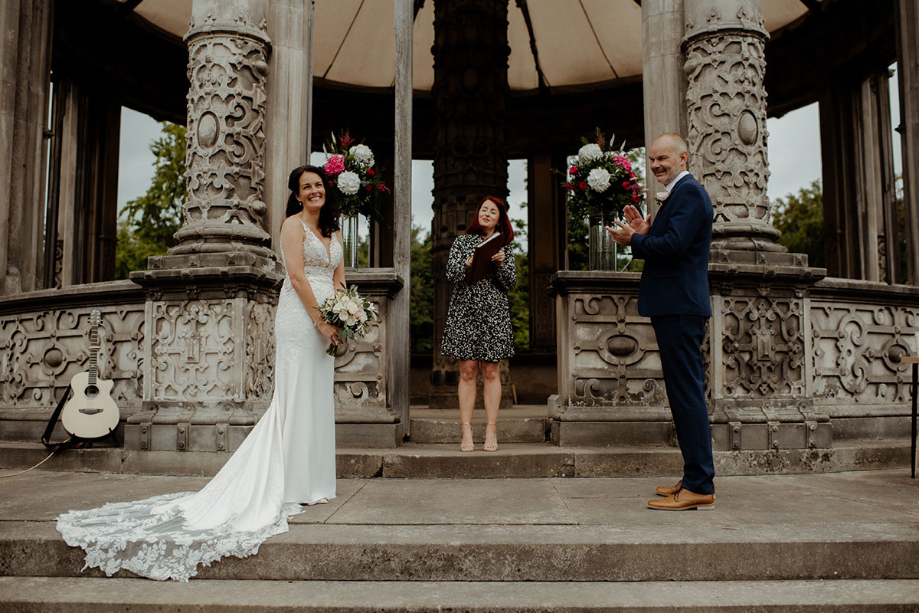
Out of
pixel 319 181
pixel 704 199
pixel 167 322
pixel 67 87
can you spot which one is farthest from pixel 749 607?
pixel 67 87

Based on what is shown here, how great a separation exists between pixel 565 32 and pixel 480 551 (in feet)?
46.9

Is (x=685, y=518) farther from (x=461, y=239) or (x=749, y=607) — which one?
(x=461, y=239)

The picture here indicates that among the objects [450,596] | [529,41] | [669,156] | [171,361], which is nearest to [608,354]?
[669,156]

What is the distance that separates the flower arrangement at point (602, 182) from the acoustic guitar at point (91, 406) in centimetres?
436

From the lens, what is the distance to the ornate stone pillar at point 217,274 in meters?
5.74

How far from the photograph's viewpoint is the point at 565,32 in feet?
51.2

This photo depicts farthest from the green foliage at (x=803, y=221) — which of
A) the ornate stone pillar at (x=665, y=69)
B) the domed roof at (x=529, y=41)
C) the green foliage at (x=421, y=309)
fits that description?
the ornate stone pillar at (x=665, y=69)

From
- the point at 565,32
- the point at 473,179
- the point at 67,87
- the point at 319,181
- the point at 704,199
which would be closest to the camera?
the point at 704,199

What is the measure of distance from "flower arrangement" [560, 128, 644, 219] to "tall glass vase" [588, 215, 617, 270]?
85 millimetres

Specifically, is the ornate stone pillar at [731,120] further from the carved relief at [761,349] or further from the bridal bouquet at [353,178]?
the bridal bouquet at [353,178]

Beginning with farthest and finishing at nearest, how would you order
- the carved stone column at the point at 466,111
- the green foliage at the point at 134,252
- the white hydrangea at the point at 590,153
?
the green foliage at the point at 134,252 < the carved stone column at the point at 466,111 < the white hydrangea at the point at 590,153

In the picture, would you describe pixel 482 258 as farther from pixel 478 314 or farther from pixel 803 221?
pixel 803 221

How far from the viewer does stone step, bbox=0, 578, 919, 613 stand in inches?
118

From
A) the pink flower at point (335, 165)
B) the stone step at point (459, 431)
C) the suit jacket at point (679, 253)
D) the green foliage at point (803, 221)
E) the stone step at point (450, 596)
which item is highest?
the green foliage at point (803, 221)
